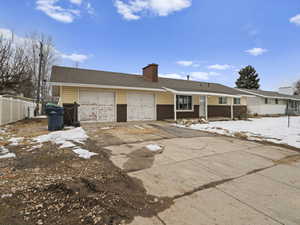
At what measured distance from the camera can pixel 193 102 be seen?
1373 cm

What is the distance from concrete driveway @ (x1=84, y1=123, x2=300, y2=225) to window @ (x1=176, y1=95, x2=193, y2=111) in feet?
27.4

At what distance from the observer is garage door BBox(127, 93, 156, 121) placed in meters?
11.4

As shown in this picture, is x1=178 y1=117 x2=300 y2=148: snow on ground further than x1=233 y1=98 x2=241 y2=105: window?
No

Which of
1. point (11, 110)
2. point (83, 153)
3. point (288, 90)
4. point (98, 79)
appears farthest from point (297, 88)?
point (11, 110)

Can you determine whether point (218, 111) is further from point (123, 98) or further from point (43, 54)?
point (43, 54)

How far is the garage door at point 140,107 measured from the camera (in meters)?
11.4

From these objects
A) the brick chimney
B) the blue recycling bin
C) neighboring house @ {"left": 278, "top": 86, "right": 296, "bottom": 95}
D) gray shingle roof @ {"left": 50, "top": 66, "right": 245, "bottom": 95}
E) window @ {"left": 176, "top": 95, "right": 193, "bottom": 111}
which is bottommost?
the blue recycling bin

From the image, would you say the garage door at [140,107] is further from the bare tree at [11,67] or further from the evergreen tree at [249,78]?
the evergreen tree at [249,78]

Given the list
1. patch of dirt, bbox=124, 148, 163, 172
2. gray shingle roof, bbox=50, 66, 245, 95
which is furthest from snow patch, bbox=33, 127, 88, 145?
gray shingle roof, bbox=50, 66, 245, 95

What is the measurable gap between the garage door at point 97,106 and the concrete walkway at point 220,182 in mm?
6195

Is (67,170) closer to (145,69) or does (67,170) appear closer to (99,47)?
(145,69)

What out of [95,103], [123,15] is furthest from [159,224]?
[123,15]

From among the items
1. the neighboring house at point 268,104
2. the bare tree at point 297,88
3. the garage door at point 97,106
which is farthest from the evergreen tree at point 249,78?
the garage door at point 97,106

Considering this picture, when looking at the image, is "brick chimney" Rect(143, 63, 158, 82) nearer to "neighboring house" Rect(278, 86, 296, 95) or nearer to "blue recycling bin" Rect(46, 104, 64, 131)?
"blue recycling bin" Rect(46, 104, 64, 131)
